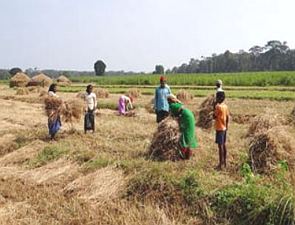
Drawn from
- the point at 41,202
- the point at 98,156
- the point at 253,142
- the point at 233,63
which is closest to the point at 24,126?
the point at 98,156

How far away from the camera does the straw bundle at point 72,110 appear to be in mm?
14020

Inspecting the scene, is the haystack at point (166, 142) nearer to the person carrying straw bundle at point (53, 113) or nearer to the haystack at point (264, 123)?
the haystack at point (264, 123)

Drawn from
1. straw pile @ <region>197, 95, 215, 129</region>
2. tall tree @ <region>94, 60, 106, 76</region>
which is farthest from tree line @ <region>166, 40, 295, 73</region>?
straw pile @ <region>197, 95, 215, 129</region>

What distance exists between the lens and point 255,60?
315ft

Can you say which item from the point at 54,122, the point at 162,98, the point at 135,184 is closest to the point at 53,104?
the point at 54,122

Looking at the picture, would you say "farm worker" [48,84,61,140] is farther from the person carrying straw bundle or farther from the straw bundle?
the straw bundle

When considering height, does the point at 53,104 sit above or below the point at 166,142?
above

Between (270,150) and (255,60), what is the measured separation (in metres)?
89.6

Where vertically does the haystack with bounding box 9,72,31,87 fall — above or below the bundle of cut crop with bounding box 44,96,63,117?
below

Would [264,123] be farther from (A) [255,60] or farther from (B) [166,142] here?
(A) [255,60]

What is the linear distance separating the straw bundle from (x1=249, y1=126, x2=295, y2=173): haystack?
627 centimetres

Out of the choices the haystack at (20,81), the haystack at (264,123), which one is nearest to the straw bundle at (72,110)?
the haystack at (264,123)

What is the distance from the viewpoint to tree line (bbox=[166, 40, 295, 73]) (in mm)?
89250

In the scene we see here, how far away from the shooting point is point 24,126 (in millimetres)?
17172
